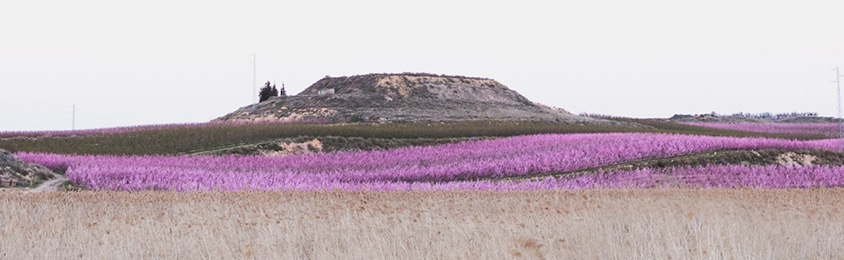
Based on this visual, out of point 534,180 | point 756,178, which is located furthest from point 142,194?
point 756,178

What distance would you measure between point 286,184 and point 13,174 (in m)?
6.00

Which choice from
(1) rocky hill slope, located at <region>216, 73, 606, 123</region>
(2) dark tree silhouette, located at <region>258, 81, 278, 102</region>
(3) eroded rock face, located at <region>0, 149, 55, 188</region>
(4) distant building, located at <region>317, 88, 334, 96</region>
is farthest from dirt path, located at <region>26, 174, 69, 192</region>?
(2) dark tree silhouette, located at <region>258, 81, 278, 102</region>

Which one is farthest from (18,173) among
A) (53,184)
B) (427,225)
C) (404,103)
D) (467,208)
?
(404,103)

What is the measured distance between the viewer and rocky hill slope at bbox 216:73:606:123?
48875 mm

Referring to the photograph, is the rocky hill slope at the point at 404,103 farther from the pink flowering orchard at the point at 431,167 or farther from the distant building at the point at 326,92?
the pink flowering orchard at the point at 431,167

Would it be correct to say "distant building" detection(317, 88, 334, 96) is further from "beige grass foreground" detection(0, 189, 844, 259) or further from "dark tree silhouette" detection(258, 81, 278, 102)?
"beige grass foreground" detection(0, 189, 844, 259)

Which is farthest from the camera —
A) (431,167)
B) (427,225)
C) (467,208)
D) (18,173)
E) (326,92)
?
(326,92)

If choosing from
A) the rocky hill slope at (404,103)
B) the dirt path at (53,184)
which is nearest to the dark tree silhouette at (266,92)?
the rocky hill slope at (404,103)

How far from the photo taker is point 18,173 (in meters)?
19.9

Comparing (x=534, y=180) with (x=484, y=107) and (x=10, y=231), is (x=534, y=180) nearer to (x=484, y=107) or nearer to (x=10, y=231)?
(x=10, y=231)

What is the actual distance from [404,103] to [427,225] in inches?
1691

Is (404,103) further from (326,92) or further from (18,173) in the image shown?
(18,173)

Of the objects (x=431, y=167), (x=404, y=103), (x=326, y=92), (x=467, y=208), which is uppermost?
(x=326, y=92)

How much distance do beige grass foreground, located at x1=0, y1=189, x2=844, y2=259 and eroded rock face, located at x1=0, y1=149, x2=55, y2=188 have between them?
4784 mm
